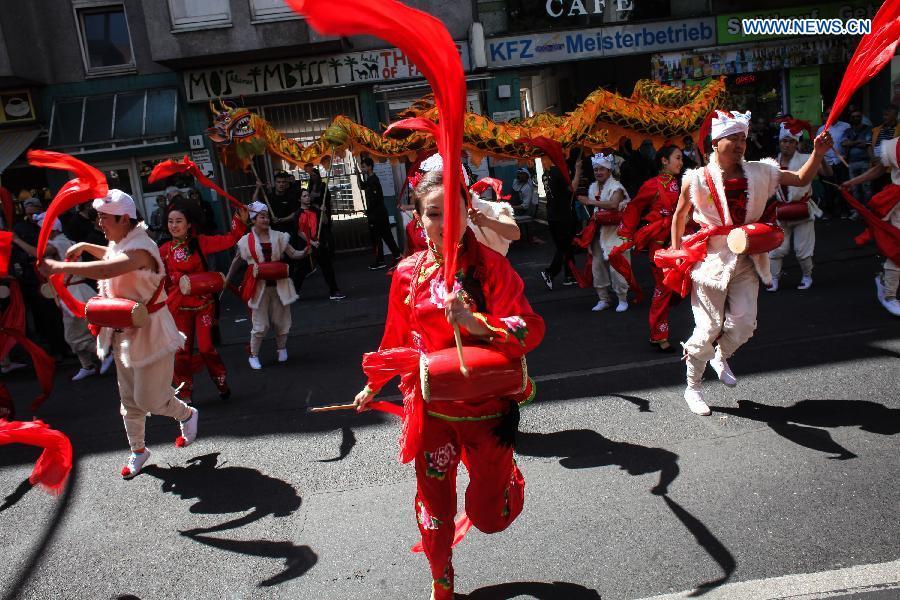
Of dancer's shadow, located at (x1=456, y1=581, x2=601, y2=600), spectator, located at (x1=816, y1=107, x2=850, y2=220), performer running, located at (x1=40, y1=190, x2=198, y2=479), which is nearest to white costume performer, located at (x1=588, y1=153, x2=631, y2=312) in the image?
performer running, located at (x1=40, y1=190, x2=198, y2=479)

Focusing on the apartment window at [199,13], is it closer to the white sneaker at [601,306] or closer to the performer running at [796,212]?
the white sneaker at [601,306]

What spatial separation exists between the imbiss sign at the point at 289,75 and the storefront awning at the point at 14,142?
3.43 m

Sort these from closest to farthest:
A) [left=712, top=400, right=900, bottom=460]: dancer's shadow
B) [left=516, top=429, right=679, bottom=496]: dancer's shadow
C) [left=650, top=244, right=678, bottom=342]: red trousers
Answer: [left=516, top=429, right=679, bottom=496]: dancer's shadow
[left=712, top=400, right=900, bottom=460]: dancer's shadow
[left=650, top=244, right=678, bottom=342]: red trousers

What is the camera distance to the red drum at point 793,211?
841 cm

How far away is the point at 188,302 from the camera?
6.49 m

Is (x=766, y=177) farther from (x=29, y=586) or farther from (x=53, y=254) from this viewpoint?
(x=53, y=254)

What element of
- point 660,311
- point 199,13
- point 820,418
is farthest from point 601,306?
point 199,13

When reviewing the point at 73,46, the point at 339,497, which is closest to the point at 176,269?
the point at 339,497

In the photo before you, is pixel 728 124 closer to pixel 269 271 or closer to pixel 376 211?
pixel 269 271

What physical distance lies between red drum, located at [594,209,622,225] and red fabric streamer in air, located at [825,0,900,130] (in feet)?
13.4

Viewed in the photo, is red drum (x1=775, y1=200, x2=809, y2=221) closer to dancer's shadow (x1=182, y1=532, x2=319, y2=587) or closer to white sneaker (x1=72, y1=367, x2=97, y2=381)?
dancer's shadow (x1=182, y1=532, x2=319, y2=587)

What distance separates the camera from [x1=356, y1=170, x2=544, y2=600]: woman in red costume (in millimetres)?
2900

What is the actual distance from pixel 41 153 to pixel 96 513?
2280mm

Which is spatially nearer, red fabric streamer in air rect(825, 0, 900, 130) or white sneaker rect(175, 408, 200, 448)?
red fabric streamer in air rect(825, 0, 900, 130)
